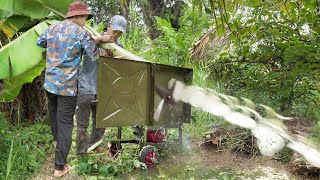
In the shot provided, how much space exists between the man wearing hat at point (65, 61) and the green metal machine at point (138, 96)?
342 millimetres

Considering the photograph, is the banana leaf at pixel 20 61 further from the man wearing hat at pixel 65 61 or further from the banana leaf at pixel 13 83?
the man wearing hat at pixel 65 61

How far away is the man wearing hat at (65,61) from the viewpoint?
4.14 m

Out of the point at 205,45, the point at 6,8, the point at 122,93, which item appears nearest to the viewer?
the point at 122,93

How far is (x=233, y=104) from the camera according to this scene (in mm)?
5453

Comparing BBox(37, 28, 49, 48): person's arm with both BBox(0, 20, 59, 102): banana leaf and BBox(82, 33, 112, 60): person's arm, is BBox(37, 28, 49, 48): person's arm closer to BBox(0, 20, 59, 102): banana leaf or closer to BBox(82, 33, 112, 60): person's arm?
BBox(0, 20, 59, 102): banana leaf

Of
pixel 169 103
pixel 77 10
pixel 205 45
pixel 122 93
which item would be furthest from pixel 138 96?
pixel 205 45

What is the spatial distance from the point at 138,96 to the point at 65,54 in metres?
0.87

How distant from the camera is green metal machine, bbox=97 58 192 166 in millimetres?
3971

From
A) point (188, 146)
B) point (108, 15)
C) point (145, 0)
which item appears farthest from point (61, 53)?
point (108, 15)

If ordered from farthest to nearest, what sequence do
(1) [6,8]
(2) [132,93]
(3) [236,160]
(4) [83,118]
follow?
1. (3) [236,160]
2. (4) [83,118]
3. (1) [6,8]
4. (2) [132,93]

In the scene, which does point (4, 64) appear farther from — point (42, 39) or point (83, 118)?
point (83, 118)

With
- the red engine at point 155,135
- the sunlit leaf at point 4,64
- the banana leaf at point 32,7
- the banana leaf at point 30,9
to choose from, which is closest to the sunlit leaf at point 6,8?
the banana leaf at point 32,7

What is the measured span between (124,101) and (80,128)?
Answer: 2.98ft

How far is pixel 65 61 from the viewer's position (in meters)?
4.14
